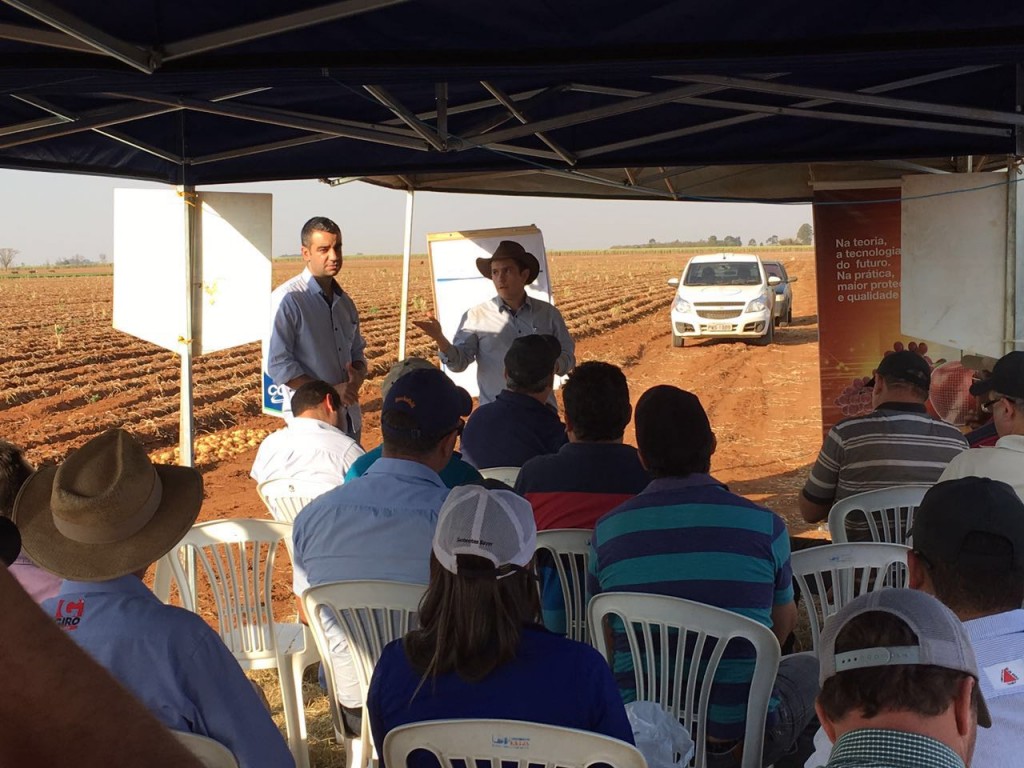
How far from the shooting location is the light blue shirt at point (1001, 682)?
1.76 m

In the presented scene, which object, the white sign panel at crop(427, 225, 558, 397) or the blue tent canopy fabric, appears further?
the white sign panel at crop(427, 225, 558, 397)

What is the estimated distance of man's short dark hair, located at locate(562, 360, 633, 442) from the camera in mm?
3707

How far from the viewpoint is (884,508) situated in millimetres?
4008

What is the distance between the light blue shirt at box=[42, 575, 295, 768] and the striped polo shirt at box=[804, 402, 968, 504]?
294 centimetres

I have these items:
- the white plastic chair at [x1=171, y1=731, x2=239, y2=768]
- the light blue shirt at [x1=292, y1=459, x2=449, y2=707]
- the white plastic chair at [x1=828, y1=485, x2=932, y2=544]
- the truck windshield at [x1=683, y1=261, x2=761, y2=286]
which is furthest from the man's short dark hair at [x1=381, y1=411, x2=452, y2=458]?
the truck windshield at [x1=683, y1=261, x2=761, y2=286]

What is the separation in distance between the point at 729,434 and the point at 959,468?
8599 millimetres

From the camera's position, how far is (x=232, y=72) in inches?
126

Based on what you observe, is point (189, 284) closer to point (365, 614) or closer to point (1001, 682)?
point (365, 614)

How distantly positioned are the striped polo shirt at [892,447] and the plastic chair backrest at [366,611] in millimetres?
2196

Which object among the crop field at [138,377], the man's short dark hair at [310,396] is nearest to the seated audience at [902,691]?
the man's short dark hair at [310,396]

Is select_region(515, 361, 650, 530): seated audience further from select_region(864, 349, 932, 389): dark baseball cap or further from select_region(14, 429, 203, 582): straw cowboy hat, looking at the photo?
select_region(14, 429, 203, 582): straw cowboy hat

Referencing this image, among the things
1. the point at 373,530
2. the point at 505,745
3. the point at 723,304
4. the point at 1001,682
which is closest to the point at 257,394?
the point at 723,304

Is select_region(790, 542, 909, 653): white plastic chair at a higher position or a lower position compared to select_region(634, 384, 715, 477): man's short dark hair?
lower

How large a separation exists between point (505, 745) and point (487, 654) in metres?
0.19
